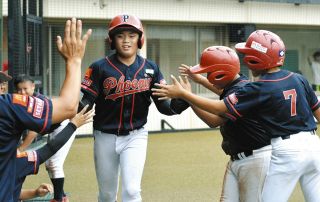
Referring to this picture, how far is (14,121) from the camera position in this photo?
334cm

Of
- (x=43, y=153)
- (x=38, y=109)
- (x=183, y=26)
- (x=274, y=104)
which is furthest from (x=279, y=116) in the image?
(x=183, y=26)

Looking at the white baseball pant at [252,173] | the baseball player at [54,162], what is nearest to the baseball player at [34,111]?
the white baseball pant at [252,173]

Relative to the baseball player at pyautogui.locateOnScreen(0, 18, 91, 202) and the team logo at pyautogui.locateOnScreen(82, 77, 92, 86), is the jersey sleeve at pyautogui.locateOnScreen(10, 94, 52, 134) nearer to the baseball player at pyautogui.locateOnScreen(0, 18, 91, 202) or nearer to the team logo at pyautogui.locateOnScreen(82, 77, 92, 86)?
the baseball player at pyautogui.locateOnScreen(0, 18, 91, 202)

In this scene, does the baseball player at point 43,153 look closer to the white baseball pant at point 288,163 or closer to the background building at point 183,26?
the white baseball pant at point 288,163

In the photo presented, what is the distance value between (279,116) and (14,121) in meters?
2.22

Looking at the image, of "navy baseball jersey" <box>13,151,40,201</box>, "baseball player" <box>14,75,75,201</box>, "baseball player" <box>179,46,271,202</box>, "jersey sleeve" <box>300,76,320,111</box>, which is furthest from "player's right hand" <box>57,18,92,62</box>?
"baseball player" <box>14,75,75,201</box>

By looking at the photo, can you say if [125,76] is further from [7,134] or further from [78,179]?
[78,179]

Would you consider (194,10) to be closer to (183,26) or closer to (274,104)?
(183,26)

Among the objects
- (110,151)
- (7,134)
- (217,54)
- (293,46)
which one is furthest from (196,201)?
(293,46)

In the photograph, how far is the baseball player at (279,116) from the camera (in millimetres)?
4699

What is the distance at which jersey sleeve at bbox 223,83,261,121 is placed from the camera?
4703 millimetres

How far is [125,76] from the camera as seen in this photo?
19.2ft

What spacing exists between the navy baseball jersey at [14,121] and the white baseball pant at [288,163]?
79.6 inches

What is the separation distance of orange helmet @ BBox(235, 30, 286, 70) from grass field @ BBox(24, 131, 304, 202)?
297cm
